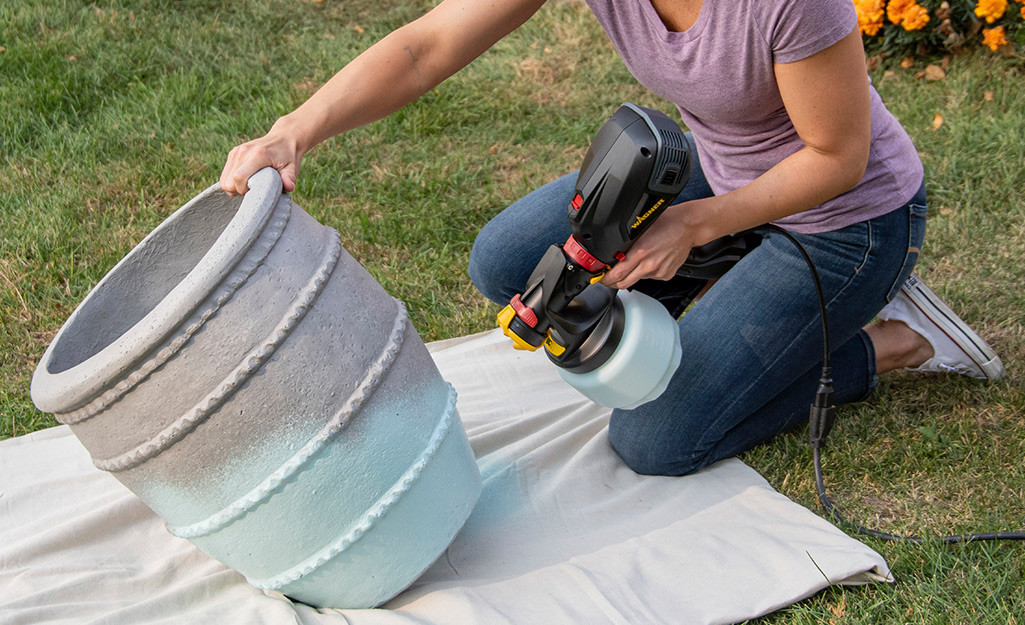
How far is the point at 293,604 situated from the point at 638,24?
1.29 m

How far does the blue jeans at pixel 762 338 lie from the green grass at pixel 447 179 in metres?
0.18

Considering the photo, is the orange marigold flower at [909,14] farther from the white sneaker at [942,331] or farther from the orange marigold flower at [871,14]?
the white sneaker at [942,331]

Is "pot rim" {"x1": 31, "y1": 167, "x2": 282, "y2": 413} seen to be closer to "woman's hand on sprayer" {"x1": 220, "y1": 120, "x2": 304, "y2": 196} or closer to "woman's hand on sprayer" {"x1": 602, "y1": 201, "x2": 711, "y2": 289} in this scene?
"woman's hand on sprayer" {"x1": 220, "y1": 120, "x2": 304, "y2": 196}

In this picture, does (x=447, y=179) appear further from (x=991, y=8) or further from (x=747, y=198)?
(x=991, y=8)

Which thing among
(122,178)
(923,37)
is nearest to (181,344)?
(122,178)

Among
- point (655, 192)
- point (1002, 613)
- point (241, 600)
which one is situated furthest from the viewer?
point (241, 600)

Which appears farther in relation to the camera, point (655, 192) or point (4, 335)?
point (4, 335)

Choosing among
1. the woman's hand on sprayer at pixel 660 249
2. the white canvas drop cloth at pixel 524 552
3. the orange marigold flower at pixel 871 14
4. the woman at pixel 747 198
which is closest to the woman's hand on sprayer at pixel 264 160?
the woman at pixel 747 198

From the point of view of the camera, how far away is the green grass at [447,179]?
6.68 ft

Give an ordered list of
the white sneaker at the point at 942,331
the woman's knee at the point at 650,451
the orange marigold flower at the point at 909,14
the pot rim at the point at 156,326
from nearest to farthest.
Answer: the pot rim at the point at 156,326
the woman's knee at the point at 650,451
the white sneaker at the point at 942,331
the orange marigold flower at the point at 909,14

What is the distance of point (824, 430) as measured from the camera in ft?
6.61

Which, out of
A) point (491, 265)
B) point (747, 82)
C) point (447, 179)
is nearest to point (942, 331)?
point (747, 82)

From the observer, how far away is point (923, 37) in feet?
12.1

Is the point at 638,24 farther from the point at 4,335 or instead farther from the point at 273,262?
Answer: the point at 4,335
